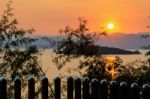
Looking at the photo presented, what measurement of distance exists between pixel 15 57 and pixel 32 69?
51cm

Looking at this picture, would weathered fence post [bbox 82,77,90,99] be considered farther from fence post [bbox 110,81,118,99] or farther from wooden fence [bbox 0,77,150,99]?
fence post [bbox 110,81,118,99]

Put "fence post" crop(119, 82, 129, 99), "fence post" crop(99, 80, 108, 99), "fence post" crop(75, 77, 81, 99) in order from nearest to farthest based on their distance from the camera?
"fence post" crop(119, 82, 129, 99), "fence post" crop(99, 80, 108, 99), "fence post" crop(75, 77, 81, 99)

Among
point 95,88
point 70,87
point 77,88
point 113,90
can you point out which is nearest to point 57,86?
point 70,87

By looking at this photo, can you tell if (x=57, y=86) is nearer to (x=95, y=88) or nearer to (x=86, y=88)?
(x=86, y=88)

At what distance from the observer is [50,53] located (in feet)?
38.2

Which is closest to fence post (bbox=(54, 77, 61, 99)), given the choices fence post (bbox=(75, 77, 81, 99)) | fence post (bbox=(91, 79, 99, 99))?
fence post (bbox=(75, 77, 81, 99))

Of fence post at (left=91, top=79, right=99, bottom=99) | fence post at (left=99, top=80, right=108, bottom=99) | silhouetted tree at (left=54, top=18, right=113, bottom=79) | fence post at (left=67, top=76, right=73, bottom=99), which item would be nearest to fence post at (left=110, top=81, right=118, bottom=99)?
fence post at (left=99, top=80, right=108, bottom=99)

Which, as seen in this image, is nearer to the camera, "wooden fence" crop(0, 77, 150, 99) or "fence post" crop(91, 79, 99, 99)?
"wooden fence" crop(0, 77, 150, 99)

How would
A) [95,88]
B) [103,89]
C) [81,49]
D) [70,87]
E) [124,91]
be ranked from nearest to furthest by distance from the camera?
1. [124,91]
2. [103,89]
3. [95,88]
4. [70,87]
5. [81,49]

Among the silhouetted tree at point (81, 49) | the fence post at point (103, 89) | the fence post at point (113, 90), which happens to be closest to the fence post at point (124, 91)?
the fence post at point (113, 90)

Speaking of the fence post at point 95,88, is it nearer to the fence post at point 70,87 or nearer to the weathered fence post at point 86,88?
the weathered fence post at point 86,88

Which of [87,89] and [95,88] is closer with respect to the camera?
[95,88]

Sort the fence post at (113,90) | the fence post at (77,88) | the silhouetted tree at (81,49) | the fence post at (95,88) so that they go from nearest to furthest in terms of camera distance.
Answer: the fence post at (113,90), the fence post at (95,88), the fence post at (77,88), the silhouetted tree at (81,49)

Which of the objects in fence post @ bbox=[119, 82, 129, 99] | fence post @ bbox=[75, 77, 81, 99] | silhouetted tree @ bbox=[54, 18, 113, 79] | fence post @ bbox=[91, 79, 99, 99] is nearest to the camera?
fence post @ bbox=[119, 82, 129, 99]
